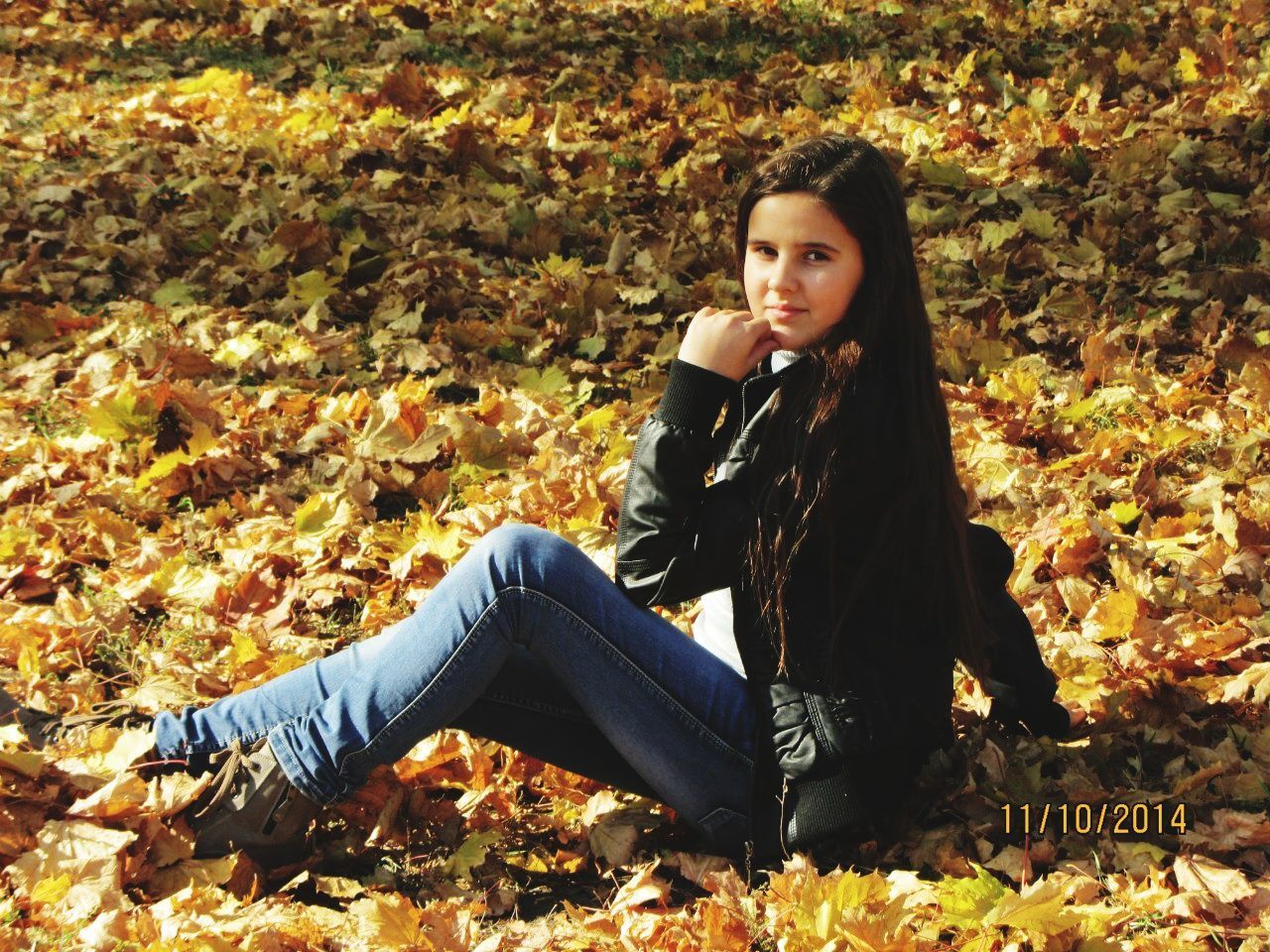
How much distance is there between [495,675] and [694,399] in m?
0.68

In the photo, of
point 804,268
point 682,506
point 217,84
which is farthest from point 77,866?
point 217,84

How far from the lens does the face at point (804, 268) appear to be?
7.07 ft

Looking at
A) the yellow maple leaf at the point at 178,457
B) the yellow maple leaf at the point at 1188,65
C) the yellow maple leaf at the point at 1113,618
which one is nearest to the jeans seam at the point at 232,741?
the yellow maple leaf at the point at 178,457

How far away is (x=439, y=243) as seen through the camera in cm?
511

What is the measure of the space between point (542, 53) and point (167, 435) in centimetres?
436

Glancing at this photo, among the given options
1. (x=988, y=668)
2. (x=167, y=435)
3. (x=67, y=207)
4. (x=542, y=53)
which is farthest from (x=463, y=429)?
(x=542, y=53)

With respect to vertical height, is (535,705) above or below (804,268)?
below

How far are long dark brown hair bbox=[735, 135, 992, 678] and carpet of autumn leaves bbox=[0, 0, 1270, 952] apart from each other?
1.45 ft

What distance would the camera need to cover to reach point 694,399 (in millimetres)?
2121

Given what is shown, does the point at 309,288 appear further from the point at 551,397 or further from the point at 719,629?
the point at 719,629

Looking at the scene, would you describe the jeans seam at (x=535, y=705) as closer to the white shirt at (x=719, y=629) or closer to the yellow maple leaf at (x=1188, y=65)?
the white shirt at (x=719, y=629)

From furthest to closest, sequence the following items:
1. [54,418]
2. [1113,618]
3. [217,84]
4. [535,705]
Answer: [217,84] < [54,418] < [1113,618] < [535,705]

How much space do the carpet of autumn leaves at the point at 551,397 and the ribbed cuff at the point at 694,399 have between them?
2.68 feet

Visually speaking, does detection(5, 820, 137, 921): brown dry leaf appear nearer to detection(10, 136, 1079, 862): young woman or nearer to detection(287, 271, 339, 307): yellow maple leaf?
detection(10, 136, 1079, 862): young woman
